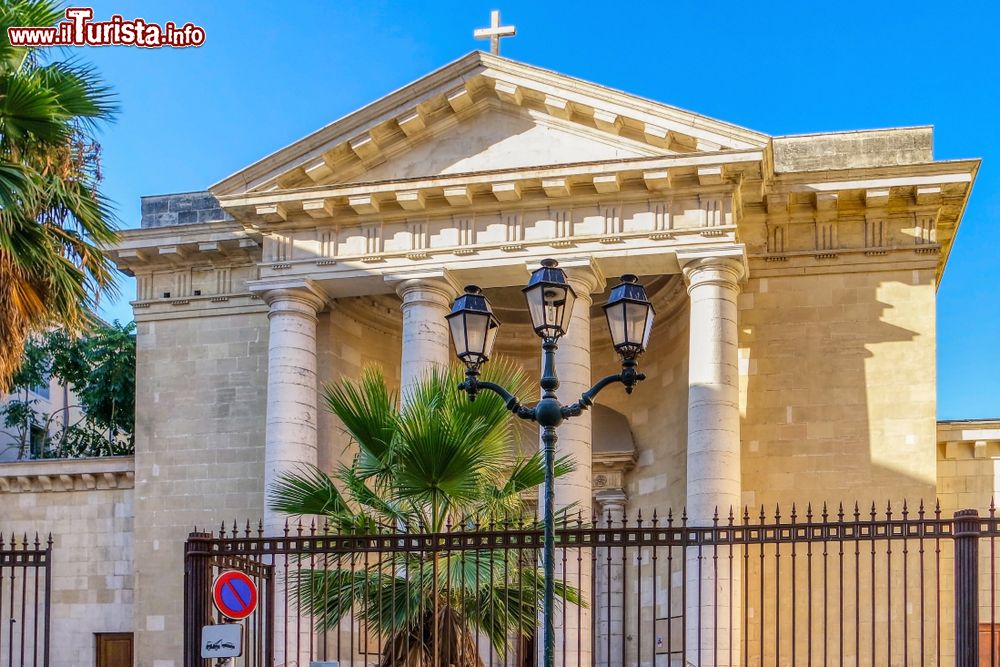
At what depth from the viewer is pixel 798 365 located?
21344 millimetres

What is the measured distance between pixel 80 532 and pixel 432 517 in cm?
1502

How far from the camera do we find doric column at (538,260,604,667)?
63.1 feet

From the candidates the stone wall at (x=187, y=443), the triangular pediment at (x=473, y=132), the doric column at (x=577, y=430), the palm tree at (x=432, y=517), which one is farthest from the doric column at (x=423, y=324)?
the palm tree at (x=432, y=517)

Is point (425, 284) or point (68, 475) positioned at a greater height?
point (425, 284)

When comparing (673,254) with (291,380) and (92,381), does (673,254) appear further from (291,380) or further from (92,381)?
(92,381)

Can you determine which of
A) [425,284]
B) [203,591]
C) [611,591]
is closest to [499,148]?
[425,284]

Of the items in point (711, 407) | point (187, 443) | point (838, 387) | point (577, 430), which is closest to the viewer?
point (711, 407)

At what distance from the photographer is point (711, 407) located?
19.4 meters

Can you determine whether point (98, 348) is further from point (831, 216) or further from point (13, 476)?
point (831, 216)

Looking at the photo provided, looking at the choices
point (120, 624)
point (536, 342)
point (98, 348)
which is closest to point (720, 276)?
point (536, 342)

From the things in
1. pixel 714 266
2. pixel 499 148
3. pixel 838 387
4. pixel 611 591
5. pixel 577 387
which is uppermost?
pixel 499 148

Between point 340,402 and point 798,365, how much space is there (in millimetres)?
10656

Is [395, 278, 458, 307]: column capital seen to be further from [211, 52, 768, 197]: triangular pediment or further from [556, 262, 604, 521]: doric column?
[556, 262, 604, 521]: doric column

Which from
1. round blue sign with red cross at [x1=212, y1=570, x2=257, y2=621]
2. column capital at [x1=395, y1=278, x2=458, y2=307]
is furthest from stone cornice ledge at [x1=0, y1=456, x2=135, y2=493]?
round blue sign with red cross at [x1=212, y1=570, x2=257, y2=621]
